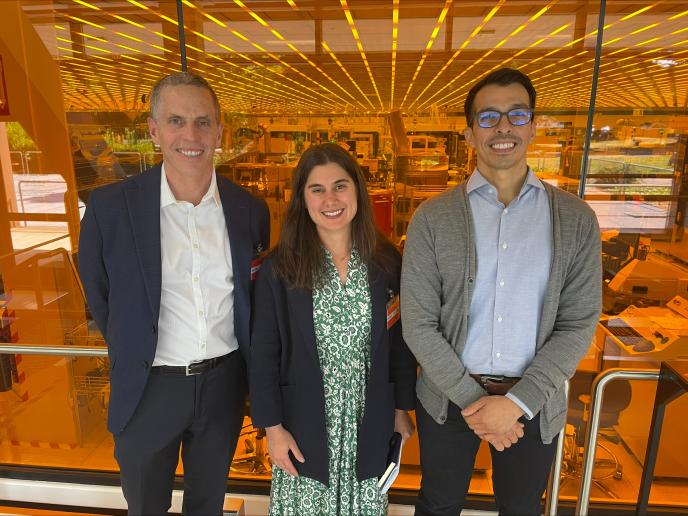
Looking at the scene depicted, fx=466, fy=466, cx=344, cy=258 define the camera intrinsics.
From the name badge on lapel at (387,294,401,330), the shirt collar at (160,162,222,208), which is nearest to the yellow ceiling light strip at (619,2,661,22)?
the name badge on lapel at (387,294,401,330)

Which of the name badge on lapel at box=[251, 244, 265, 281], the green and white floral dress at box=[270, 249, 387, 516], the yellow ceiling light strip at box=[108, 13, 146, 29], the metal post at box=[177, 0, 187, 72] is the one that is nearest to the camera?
the green and white floral dress at box=[270, 249, 387, 516]

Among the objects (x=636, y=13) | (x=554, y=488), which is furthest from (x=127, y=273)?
(x=636, y=13)

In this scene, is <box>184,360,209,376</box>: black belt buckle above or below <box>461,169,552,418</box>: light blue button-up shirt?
below

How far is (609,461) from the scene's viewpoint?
322 centimetres

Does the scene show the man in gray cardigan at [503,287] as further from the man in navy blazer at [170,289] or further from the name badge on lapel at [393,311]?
the man in navy blazer at [170,289]

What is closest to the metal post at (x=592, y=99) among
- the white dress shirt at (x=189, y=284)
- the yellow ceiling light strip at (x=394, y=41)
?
the yellow ceiling light strip at (x=394, y=41)

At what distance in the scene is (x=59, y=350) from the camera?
7.45 feet

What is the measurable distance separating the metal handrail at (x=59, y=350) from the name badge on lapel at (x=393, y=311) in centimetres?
136

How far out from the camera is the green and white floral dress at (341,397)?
1.69 meters

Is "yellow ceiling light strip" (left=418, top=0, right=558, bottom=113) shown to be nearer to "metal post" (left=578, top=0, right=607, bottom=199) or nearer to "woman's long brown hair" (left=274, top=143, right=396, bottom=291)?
"metal post" (left=578, top=0, right=607, bottom=199)

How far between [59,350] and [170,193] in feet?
3.71

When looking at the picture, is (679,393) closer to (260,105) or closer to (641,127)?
(641,127)

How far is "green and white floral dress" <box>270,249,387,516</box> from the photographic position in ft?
5.53

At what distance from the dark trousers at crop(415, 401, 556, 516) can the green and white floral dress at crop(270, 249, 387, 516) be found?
0.23 m
